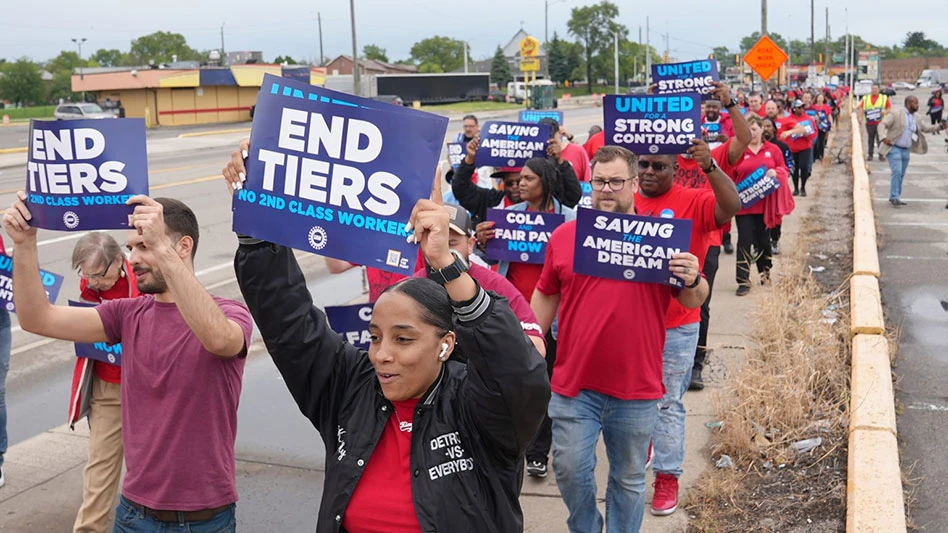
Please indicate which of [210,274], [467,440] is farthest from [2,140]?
[467,440]

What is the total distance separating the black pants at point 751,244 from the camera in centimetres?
1134

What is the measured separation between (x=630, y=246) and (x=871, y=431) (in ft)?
8.84

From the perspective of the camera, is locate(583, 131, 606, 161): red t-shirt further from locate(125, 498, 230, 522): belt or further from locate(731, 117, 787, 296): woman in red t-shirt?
locate(125, 498, 230, 522): belt

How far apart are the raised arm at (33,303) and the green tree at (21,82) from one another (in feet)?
358

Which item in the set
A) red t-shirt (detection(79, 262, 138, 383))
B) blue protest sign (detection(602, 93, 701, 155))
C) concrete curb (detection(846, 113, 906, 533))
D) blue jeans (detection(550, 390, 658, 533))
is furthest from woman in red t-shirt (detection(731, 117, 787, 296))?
red t-shirt (detection(79, 262, 138, 383))

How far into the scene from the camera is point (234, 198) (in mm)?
3248

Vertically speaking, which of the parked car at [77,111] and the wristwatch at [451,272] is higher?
the parked car at [77,111]

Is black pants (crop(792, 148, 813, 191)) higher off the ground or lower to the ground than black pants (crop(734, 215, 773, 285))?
higher

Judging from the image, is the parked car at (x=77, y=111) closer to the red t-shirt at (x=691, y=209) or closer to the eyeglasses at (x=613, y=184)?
the red t-shirt at (x=691, y=209)

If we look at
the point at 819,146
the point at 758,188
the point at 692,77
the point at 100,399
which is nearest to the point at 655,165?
the point at 692,77

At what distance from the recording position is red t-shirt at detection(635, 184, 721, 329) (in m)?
5.74

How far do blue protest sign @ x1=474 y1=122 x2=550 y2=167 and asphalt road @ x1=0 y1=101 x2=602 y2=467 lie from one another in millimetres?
2618

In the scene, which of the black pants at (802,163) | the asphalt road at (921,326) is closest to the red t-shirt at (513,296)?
the asphalt road at (921,326)

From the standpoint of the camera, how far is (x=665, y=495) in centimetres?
575
